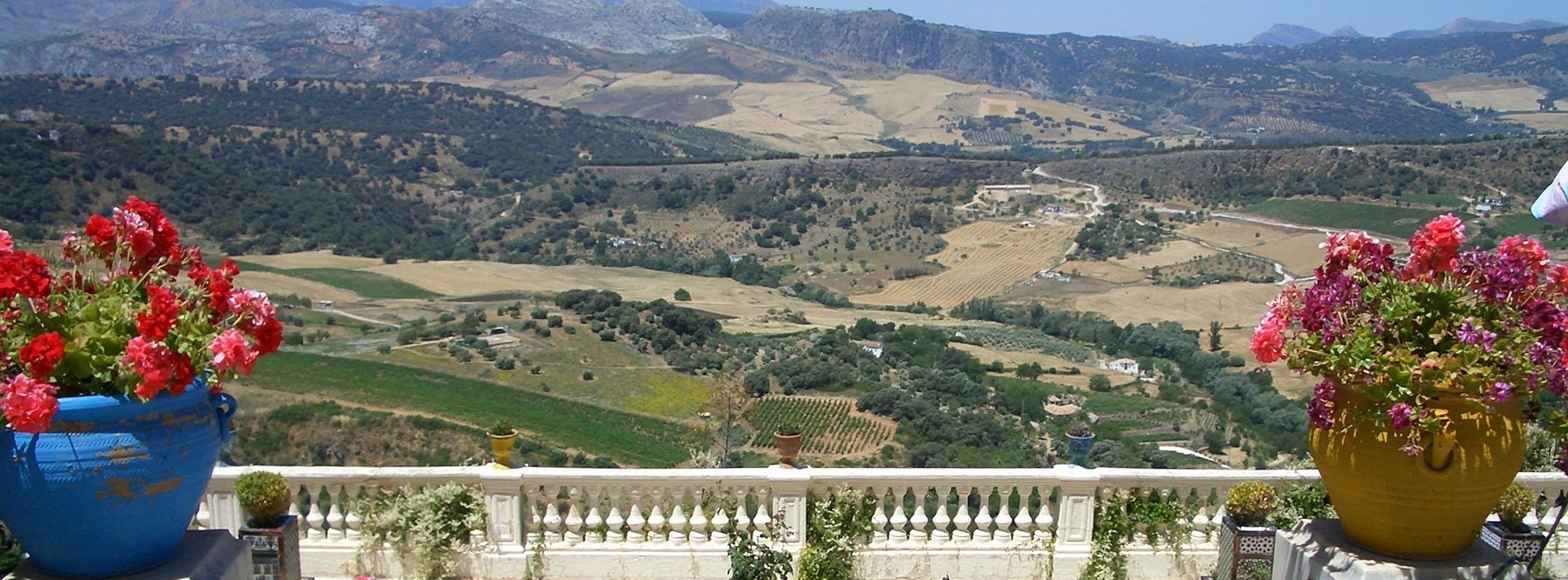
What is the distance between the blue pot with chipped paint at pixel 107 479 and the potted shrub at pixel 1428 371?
4.30 m

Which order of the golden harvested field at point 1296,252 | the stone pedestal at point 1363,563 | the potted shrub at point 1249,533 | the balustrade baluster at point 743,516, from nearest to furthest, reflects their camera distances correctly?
the stone pedestal at point 1363,563
the potted shrub at point 1249,533
the balustrade baluster at point 743,516
the golden harvested field at point 1296,252

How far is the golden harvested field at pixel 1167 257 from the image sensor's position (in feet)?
286

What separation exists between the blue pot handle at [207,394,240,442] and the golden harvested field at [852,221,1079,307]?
77545 mm

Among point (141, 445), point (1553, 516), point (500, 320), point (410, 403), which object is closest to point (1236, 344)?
point (500, 320)

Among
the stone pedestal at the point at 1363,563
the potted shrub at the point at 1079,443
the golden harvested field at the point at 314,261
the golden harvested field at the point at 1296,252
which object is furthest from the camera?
the golden harvested field at the point at 314,261

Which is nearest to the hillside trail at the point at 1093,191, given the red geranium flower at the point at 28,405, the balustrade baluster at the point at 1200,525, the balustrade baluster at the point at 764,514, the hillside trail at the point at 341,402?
the hillside trail at the point at 341,402

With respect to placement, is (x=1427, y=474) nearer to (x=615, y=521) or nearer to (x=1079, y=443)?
(x=1079, y=443)

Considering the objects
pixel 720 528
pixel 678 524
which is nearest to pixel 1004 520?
pixel 720 528

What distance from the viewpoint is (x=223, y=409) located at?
4320mm

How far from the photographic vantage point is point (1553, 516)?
23.7 ft

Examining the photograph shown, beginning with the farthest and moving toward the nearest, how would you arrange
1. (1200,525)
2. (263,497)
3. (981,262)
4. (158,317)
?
(981,262), (1200,525), (263,497), (158,317)

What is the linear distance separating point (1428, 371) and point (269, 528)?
5240 millimetres

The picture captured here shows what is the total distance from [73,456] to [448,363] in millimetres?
38433

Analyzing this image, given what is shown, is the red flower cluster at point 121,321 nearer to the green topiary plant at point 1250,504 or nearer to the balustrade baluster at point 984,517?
the balustrade baluster at point 984,517
